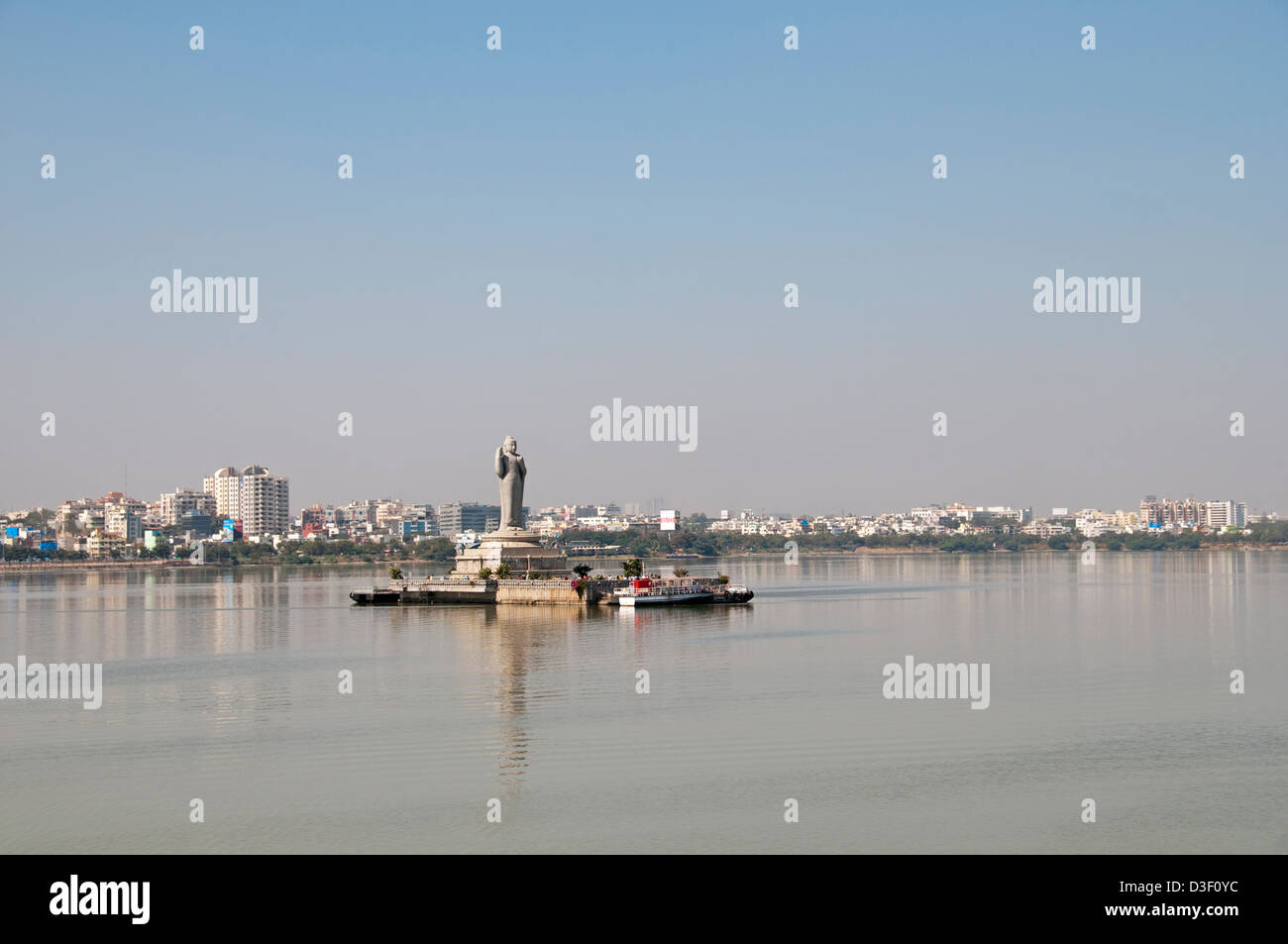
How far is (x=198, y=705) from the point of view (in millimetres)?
22016

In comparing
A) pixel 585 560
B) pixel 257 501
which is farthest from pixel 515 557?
pixel 257 501

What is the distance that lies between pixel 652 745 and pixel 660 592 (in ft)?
96.8

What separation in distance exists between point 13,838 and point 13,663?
668 inches

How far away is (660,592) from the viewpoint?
4734cm

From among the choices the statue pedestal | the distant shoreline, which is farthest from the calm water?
the distant shoreline

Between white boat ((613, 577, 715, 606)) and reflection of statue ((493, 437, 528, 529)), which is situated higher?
reflection of statue ((493, 437, 528, 529))

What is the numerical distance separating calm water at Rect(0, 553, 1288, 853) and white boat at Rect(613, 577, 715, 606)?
9.83 m

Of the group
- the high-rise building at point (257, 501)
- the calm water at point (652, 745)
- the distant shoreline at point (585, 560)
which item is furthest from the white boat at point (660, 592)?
the high-rise building at point (257, 501)

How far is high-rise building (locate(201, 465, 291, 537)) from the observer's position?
17238 centimetres

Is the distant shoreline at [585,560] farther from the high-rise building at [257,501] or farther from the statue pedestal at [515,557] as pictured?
the statue pedestal at [515,557]

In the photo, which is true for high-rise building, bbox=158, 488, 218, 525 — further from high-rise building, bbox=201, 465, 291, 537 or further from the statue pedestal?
the statue pedestal

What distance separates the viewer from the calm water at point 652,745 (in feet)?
44.9

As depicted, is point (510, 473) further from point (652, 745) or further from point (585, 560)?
point (585, 560)
